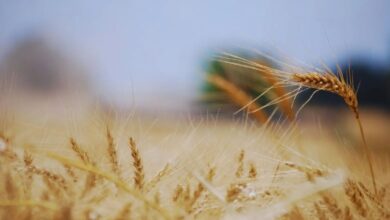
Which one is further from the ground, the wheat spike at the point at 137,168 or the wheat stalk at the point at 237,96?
the wheat spike at the point at 137,168

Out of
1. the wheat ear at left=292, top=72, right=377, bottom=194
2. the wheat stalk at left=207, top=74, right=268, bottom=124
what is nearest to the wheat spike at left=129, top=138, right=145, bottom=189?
the wheat ear at left=292, top=72, right=377, bottom=194

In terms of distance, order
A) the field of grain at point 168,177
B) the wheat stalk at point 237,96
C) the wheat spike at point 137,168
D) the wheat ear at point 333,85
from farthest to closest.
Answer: the wheat stalk at point 237,96 < the wheat ear at point 333,85 < the wheat spike at point 137,168 < the field of grain at point 168,177

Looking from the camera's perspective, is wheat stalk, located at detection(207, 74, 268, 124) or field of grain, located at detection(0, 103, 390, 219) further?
wheat stalk, located at detection(207, 74, 268, 124)

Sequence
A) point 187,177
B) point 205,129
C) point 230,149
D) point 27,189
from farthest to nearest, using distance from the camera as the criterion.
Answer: point 205,129, point 230,149, point 187,177, point 27,189

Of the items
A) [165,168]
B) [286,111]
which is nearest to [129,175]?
[165,168]

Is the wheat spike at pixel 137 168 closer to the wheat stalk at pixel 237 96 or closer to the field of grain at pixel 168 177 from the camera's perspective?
the field of grain at pixel 168 177

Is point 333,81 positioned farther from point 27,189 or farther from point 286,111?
point 27,189

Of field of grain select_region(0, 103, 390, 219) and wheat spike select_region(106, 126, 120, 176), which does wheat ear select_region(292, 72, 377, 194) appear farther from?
wheat spike select_region(106, 126, 120, 176)

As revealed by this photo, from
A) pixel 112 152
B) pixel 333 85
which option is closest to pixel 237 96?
pixel 333 85

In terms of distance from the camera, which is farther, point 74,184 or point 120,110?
point 120,110

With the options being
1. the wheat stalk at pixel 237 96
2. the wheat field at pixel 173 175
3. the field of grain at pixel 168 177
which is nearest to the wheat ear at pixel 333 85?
the wheat field at pixel 173 175

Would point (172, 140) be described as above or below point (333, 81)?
below
